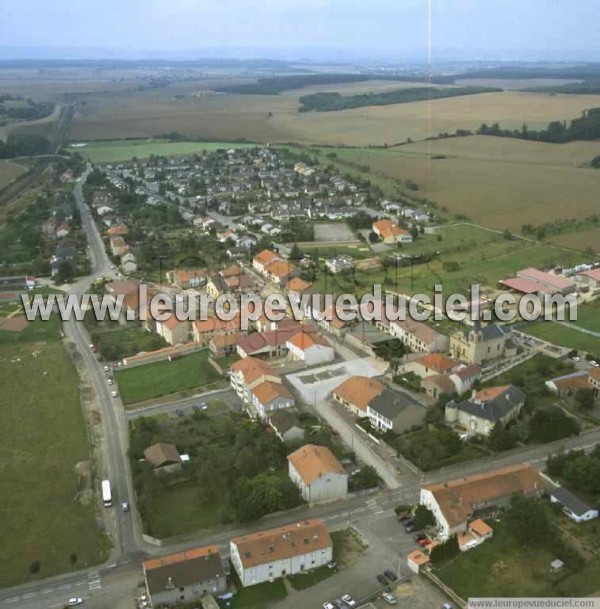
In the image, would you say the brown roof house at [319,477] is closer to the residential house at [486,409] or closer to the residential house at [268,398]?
the residential house at [268,398]

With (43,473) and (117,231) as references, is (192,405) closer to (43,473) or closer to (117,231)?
(43,473)

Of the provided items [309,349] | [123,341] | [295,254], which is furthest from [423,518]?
[295,254]

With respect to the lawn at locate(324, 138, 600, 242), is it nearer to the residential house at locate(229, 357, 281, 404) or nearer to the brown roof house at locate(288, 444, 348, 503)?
the residential house at locate(229, 357, 281, 404)

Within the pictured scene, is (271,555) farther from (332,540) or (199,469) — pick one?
(199,469)

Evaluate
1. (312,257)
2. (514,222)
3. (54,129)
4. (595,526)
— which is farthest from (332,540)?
(54,129)

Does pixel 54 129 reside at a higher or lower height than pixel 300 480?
higher

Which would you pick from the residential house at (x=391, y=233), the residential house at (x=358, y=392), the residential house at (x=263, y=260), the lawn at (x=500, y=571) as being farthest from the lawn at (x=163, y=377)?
the residential house at (x=391, y=233)
